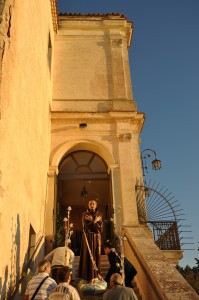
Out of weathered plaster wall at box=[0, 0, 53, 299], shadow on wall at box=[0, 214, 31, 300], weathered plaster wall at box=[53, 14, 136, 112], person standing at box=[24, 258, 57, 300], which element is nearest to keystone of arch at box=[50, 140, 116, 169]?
weathered plaster wall at box=[0, 0, 53, 299]

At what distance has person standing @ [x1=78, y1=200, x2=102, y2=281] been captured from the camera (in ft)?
23.8

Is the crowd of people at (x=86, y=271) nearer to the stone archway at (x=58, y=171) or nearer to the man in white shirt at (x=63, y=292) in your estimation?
the man in white shirt at (x=63, y=292)

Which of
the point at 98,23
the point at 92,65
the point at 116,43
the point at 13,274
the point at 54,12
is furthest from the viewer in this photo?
the point at 98,23

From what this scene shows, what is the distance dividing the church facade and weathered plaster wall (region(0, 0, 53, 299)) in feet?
0.06

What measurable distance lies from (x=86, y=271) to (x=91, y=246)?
0.51 m

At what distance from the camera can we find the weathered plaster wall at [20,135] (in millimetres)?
6078

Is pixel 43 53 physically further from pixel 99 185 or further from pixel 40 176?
pixel 99 185

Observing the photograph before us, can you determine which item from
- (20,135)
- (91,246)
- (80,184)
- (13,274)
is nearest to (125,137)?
(80,184)

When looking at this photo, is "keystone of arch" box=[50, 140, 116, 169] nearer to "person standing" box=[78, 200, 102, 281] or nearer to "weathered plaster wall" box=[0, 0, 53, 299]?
"weathered plaster wall" box=[0, 0, 53, 299]

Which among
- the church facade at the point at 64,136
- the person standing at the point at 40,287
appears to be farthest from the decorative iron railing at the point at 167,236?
the person standing at the point at 40,287

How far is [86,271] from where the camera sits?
7.28 meters

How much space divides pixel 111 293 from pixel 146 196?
7.31 m

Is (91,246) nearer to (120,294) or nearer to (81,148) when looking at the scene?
(120,294)

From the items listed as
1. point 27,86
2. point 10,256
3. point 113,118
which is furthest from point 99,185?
point 10,256
